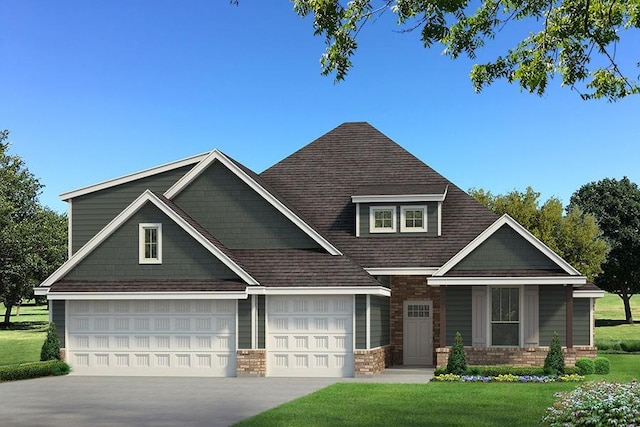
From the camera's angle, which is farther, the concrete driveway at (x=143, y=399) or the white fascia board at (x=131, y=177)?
the white fascia board at (x=131, y=177)

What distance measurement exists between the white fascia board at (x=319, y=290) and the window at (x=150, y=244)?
3409 millimetres

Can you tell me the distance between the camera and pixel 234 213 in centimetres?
3062

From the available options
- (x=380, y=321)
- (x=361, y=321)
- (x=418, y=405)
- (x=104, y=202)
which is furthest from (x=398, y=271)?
(x=418, y=405)

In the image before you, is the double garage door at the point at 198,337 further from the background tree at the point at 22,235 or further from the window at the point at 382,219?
the background tree at the point at 22,235

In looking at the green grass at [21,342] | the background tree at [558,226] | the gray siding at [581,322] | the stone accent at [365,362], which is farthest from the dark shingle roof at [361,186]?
the background tree at [558,226]

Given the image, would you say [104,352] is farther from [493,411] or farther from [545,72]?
[545,72]

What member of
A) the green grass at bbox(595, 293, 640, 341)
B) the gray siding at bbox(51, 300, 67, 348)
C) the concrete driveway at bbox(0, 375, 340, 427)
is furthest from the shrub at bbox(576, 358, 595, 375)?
the green grass at bbox(595, 293, 640, 341)

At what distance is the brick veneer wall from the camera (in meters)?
31.9

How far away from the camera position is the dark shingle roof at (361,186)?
102ft

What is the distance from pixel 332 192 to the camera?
3378 centimetres

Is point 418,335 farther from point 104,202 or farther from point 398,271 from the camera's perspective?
point 104,202

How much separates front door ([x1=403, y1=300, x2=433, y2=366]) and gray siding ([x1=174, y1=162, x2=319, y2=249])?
511cm

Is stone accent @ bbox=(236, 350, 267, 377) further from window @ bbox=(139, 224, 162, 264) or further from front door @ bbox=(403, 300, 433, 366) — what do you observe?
front door @ bbox=(403, 300, 433, 366)

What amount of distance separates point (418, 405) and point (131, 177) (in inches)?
618
